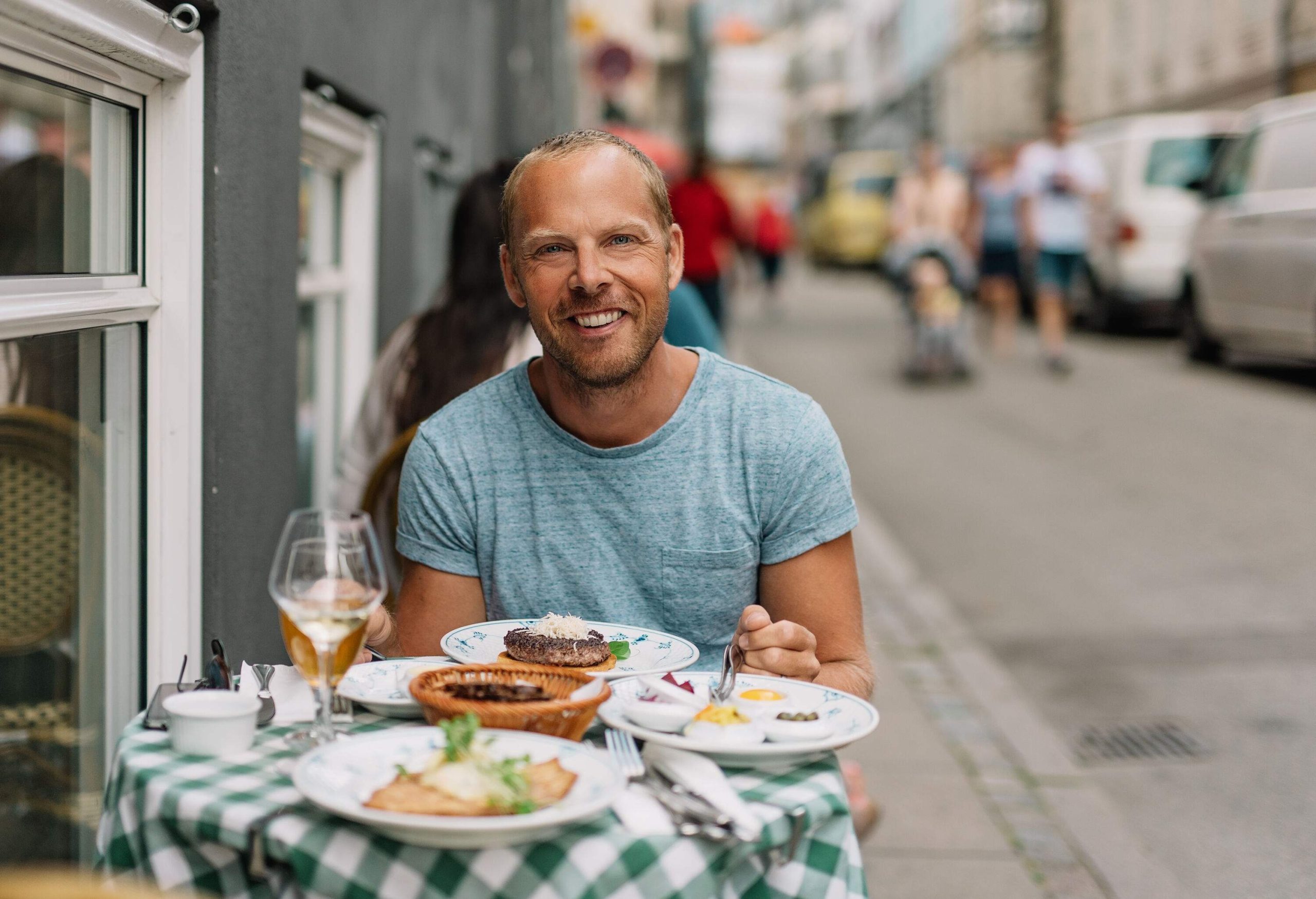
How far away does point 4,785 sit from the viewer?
297 cm

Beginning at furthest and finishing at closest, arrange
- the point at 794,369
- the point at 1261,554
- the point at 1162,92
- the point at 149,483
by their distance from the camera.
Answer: the point at 1162,92, the point at 794,369, the point at 1261,554, the point at 149,483

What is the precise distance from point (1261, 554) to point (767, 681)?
613 cm

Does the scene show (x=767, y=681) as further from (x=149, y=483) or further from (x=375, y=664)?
(x=149, y=483)

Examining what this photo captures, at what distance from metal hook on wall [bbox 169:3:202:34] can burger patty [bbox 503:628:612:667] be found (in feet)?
5.44

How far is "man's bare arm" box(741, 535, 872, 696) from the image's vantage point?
104 inches

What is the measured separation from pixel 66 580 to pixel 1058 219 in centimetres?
1255

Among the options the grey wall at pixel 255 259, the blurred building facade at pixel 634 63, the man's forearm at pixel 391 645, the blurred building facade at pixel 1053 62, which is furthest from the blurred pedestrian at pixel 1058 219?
the man's forearm at pixel 391 645

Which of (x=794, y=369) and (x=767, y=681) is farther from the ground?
(x=794, y=369)

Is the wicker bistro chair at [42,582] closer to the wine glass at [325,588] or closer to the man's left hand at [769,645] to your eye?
the wine glass at [325,588]

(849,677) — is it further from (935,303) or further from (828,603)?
(935,303)

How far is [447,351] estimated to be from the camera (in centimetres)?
444

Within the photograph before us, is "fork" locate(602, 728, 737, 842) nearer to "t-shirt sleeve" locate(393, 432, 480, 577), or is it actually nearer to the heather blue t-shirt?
the heather blue t-shirt

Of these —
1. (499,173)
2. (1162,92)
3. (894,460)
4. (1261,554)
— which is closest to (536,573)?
(499,173)

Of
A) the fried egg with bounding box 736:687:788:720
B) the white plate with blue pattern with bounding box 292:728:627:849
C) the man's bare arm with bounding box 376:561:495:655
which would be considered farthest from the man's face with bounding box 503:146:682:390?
the white plate with blue pattern with bounding box 292:728:627:849
